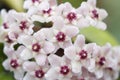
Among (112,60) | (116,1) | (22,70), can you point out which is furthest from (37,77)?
(116,1)

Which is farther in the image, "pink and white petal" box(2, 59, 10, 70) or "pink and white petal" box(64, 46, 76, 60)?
"pink and white petal" box(2, 59, 10, 70)

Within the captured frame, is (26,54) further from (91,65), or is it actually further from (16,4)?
(16,4)

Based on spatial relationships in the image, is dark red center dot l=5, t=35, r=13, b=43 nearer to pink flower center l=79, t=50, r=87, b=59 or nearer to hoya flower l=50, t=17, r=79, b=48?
hoya flower l=50, t=17, r=79, b=48

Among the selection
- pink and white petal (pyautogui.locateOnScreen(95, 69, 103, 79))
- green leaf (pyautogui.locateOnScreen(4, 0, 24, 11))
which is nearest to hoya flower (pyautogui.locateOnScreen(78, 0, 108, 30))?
pink and white petal (pyautogui.locateOnScreen(95, 69, 103, 79))

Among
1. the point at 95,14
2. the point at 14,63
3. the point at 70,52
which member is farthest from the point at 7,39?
the point at 95,14

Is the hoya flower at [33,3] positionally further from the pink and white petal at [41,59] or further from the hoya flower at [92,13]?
the pink and white petal at [41,59]

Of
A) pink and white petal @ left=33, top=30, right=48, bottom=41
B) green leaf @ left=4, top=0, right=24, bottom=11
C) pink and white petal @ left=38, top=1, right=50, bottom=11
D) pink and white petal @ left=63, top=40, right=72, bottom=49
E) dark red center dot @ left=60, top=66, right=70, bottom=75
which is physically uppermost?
green leaf @ left=4, top=0, right=24, bottom=11

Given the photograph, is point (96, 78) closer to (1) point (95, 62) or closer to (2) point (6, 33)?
(1) point (95, 62)
